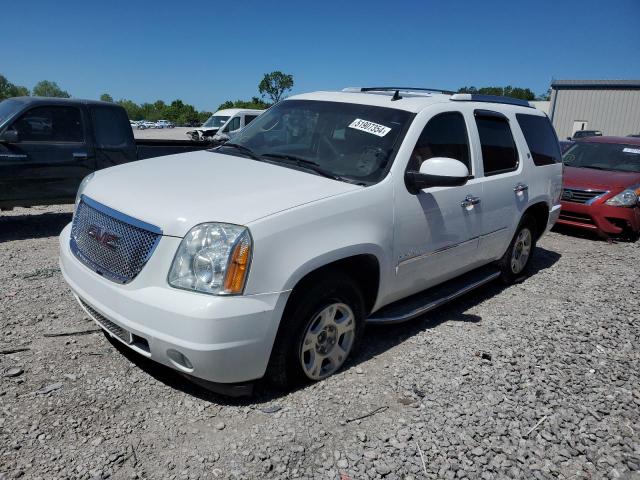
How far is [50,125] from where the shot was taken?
7.02 m

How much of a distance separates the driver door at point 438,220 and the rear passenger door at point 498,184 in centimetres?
16

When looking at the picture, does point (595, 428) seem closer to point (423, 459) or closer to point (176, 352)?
point (423, 459)

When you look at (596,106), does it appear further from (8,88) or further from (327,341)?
(8,88)

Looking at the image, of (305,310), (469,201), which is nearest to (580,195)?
(469,201)

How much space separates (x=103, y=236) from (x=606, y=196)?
7701mm

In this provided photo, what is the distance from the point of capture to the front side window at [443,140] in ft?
12.2

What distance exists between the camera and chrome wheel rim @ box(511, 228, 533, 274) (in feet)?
17.8

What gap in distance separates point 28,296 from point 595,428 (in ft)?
14.9

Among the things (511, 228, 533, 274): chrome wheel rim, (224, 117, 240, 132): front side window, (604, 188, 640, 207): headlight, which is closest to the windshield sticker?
(511, 228, 533, 274): chrome wheel rim

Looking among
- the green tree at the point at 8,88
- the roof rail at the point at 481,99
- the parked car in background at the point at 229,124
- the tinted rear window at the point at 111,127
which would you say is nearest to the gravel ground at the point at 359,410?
the roof rail at the point at 481,99

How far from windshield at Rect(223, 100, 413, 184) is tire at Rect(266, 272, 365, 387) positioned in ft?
2.58

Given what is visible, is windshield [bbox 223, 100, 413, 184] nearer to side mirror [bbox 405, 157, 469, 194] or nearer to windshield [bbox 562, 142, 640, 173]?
side mirror [bbox 405, 157, 469, 194]

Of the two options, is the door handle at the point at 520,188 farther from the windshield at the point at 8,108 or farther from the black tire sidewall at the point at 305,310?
the windshield at the point at 8,108

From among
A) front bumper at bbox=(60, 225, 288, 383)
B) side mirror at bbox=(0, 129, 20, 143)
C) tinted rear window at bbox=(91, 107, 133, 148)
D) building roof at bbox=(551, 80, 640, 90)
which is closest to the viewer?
front bumper at bbox=(60, 225, 288, 383)
